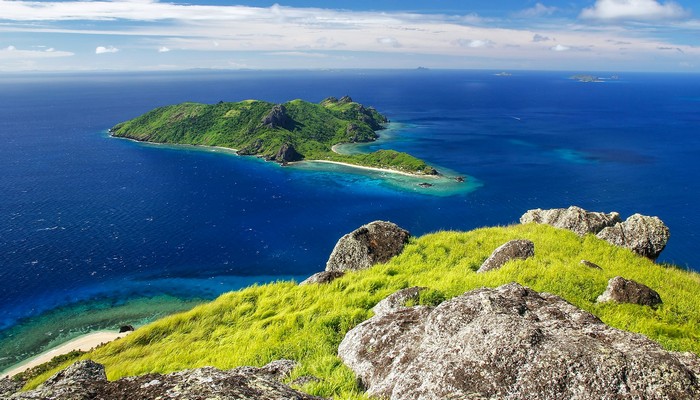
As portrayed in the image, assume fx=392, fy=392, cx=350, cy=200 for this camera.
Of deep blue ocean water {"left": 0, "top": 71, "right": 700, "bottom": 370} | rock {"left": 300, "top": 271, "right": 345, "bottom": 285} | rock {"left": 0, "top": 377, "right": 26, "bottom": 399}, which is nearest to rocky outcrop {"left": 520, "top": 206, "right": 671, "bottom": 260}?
rock {"left": 300, "top": 271, "right": 345, "bottom": 285}

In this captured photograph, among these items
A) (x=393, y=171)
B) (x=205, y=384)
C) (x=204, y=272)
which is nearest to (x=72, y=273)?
(x=204, y=272)

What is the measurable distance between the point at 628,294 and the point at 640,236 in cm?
1590

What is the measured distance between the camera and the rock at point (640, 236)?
27.1 metres

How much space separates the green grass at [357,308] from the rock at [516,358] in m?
1.32

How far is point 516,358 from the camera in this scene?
27.3 ft

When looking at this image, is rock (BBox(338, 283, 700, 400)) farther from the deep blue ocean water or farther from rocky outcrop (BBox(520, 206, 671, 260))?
the deep blue ocean water

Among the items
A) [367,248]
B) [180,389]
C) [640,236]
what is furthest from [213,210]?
[180,389]

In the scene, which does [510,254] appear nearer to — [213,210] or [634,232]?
[634,232]

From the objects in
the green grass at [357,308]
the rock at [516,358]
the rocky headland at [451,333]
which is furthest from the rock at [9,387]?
the rock at [516,358]

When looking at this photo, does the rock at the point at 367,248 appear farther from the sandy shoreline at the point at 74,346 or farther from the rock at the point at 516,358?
the sandy shoreline at the point at 74,346

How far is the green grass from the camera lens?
13320 millimetres

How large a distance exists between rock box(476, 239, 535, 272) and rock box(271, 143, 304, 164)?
16382cm

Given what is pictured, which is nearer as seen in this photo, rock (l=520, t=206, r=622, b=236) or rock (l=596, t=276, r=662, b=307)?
rock (l=596, t=276, r=662, b=307)

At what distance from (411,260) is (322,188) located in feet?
390
